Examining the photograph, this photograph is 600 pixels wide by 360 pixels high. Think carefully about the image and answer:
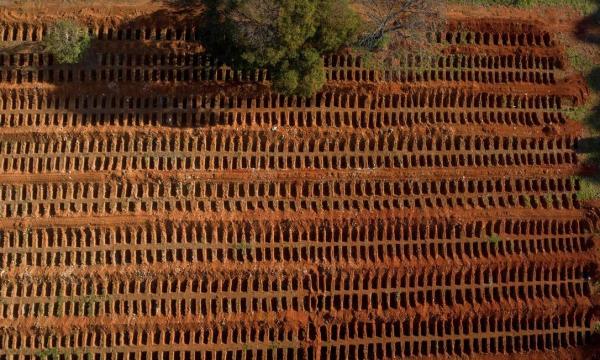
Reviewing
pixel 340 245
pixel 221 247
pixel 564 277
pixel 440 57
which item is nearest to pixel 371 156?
pixel 340 245

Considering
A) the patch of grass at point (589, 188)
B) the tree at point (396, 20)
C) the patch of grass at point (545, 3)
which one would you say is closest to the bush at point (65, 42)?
the tree at point (396, 20)

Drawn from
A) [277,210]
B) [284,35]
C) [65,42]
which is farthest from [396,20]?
[65,42]

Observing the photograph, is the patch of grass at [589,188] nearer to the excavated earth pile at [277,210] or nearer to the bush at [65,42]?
the excavated earth pile at [277,210]

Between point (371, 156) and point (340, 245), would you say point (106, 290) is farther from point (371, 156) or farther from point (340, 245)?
point (371, 156)

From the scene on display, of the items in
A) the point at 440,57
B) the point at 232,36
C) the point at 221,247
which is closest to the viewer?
the point at 232,36

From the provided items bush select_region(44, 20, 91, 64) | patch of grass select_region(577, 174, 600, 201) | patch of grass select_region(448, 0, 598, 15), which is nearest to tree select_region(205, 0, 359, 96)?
bush select_region(44, 20, 91, 64)

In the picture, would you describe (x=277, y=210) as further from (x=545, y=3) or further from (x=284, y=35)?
(x=545, y=3)
